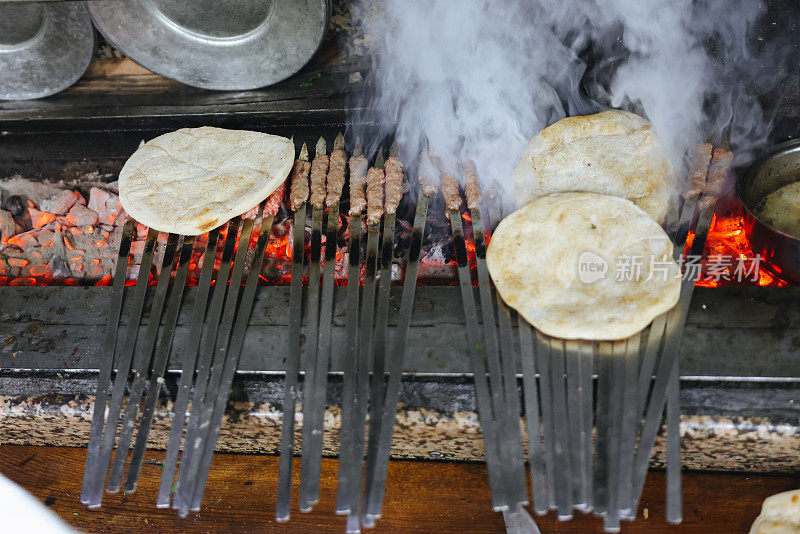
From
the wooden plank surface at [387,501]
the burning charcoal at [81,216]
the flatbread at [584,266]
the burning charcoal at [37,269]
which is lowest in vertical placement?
the wooden plank surface at [387,501]

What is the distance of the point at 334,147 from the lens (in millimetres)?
3867

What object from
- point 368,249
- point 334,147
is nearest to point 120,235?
point 334,147

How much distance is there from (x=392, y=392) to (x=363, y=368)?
0.20m

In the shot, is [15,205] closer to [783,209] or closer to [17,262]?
[17,262]

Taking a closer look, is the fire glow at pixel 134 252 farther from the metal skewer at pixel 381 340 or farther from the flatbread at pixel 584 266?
the flatbread at pixel 584 266

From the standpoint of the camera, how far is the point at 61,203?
4.02 m

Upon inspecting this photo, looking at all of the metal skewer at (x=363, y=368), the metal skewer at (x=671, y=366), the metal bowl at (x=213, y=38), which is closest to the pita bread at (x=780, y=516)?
the metal skewer at (x=671, y=366)

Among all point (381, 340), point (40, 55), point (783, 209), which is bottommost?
point (381, 340)

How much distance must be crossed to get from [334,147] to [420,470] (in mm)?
2159

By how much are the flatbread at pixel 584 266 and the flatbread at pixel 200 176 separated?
1.49 metres

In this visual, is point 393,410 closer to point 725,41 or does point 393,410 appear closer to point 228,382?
point 228,382

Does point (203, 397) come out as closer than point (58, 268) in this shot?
Yes

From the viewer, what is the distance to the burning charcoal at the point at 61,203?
402 cm

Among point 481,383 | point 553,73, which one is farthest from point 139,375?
point 553,73
